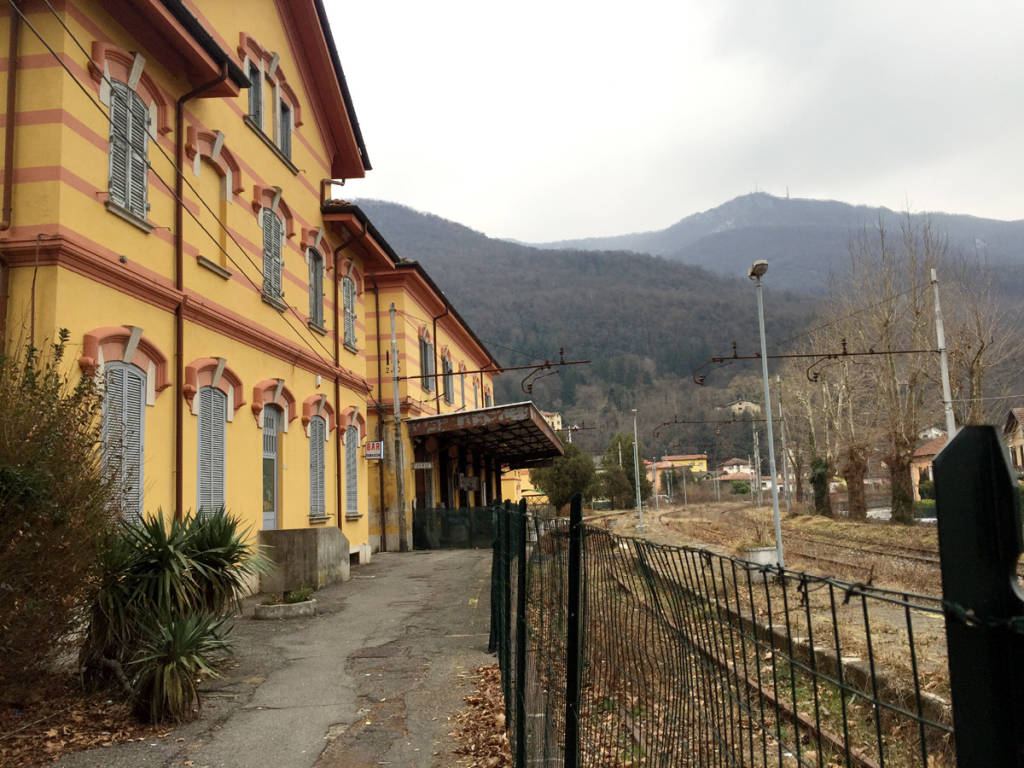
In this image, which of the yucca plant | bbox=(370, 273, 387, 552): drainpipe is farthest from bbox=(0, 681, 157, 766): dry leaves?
bbox=(370, 273, 387, 552): drainpipe

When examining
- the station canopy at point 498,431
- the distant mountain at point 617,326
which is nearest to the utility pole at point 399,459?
the station canopy at point 498,431

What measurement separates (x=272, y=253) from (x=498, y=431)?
49.3ft

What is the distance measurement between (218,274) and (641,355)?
5269 inches

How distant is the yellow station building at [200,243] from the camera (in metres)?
9.97

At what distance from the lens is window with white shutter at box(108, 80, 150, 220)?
1096 cm

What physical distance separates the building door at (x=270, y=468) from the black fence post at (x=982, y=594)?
15.2 meters

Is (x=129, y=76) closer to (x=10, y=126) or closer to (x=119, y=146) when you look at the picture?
(x=119, y=146)

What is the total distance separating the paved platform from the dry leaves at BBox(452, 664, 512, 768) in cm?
13

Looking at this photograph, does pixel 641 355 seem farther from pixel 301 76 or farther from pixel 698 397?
pixel 301 76

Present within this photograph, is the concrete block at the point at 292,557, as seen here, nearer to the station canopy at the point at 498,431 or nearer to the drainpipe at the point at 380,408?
the station canopy at the point at 498,431

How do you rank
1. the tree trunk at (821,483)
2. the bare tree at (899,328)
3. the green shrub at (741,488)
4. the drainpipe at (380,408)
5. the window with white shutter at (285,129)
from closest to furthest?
the window with white shutter at (285,129) < the drainpipe at (380,408) < the bare tree at (899,328) < the tree trunk at (821,483) < the green shrub at (741,488)

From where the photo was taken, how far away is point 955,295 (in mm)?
36250

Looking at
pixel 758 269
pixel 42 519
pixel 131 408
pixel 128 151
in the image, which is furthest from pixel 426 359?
pixel 42 519

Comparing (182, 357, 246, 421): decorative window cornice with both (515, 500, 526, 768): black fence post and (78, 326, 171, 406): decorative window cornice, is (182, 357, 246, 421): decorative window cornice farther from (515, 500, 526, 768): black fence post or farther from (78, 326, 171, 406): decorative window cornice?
(515, 500, 526, 768): black fence post
